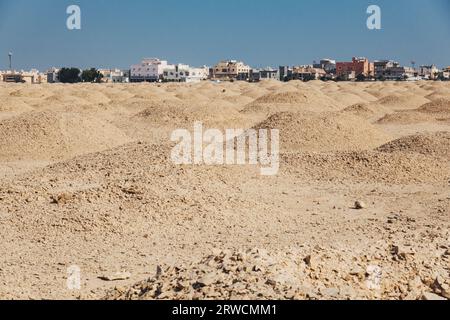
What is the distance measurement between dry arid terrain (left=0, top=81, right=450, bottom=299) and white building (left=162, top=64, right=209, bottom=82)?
88.5 meters

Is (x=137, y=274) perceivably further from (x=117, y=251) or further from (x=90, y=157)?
(x=90, y=157)

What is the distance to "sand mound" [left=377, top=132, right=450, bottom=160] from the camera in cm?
1473

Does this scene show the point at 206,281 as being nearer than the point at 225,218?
Yes

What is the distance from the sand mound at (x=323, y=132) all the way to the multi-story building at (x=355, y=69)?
8737cm

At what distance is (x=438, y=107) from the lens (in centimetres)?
2811

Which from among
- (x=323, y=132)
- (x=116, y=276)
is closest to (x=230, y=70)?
(x=323, y=132)

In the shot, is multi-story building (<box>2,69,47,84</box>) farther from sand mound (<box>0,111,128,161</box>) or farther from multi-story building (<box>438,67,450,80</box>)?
sand mound (<box>0,111,128,161</box>)

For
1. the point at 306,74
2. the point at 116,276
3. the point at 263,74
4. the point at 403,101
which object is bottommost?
the point at 116,276

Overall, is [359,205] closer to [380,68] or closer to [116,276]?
[116,276]

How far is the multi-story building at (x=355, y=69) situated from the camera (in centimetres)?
10607

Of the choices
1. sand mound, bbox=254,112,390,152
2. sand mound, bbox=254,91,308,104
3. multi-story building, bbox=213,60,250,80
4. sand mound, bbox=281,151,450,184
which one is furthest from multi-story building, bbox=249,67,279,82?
sand mound, bbox=281,151,450,184

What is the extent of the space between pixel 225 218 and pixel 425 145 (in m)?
7.56

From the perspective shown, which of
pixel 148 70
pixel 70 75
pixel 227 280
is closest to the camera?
pixel 227 280

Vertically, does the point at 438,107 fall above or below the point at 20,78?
below
